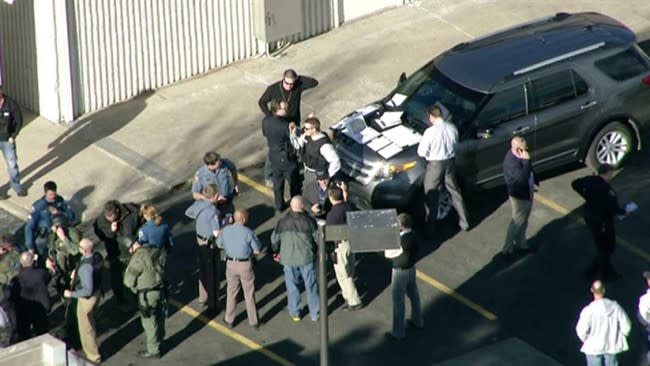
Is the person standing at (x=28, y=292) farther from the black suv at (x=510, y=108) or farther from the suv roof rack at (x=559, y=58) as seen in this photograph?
the suv roof rack at (x=559, y=58)

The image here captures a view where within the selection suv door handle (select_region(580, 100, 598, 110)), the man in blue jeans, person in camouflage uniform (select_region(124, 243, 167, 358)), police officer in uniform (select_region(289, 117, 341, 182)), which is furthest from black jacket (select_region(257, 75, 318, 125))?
person in camouflage uniform (select_region(124, 243, 167, 358))

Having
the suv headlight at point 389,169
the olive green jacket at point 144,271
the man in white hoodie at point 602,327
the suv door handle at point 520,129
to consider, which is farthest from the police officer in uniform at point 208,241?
the man in white hoodie at point 602,327

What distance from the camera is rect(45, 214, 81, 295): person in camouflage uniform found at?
1973 centimetres

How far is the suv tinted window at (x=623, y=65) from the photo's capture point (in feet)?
74.5

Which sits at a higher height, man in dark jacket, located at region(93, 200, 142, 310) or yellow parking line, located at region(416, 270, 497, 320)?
man in dark jacket, located at region(93, 200, 142, 310)

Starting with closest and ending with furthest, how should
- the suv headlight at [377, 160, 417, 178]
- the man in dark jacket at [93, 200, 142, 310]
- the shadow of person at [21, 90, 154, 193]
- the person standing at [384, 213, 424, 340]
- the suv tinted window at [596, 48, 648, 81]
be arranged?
the person standing at [384, 213, 424, 340]
the man in dark jacket at [93, 200, 142, 310]
the suv headlight at [377, 160, 417, 178]
the suv tinted window at [596, 48, 648, 81]
the shadow of person at [21, 90, 154, 193]

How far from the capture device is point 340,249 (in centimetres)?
2023

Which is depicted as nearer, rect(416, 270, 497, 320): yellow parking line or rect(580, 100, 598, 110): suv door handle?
rect(416, 270, 497, 320): yellow parking line

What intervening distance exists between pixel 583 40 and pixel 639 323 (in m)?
4.58

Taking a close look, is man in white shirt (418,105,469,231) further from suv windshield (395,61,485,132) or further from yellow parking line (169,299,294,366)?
yellow parking line (169,299,294,366)

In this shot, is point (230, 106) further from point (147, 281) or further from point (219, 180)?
point (147, 281)

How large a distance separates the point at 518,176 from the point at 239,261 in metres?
3.78

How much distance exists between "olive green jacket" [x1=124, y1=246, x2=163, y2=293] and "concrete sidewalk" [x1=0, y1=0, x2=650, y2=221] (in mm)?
3503

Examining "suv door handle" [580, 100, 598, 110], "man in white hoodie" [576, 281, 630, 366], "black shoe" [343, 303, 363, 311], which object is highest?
"suv door handle" [580, 100, 598, 110]
